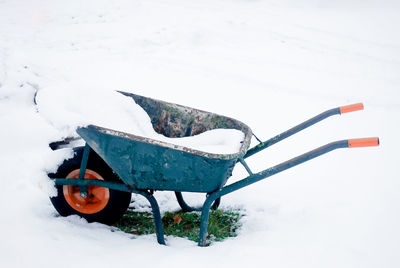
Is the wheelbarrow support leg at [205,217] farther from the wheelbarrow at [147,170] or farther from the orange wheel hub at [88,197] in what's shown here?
the orange wheel hub at [88,197]

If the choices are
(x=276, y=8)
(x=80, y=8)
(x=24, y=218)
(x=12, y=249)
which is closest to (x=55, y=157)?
(x=24, y=218)

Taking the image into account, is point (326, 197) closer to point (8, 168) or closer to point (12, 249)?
point (12, 249)

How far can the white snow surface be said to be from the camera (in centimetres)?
198

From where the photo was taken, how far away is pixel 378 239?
232cm

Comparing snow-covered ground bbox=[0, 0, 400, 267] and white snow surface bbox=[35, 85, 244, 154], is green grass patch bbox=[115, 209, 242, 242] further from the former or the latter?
white snow surface bbox=[35, 85, 244, 154]

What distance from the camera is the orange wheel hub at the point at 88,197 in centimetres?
225

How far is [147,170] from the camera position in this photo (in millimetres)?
1976

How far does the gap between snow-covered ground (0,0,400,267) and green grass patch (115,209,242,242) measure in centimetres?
12

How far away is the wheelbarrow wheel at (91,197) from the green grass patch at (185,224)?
0.18 m

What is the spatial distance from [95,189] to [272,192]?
1.67 m

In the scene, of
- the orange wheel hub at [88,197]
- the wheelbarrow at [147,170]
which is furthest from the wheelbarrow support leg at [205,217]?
the orange wheel hub at [88,197]

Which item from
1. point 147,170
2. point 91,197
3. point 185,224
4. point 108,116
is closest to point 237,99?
point 185,224

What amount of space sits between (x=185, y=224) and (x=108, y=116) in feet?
3.55

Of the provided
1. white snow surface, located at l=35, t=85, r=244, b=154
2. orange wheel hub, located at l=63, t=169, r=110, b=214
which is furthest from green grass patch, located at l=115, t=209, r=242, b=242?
white snow surface, located at l=35, t=85, r=244, b=154
